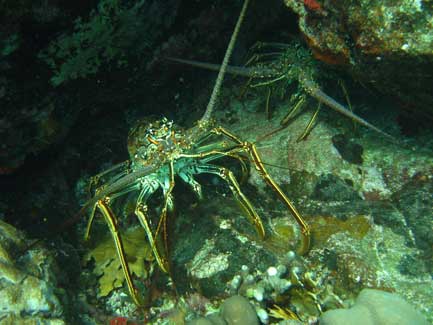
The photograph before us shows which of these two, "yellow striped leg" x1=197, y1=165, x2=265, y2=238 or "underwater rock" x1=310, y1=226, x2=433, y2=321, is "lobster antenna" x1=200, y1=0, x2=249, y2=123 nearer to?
"yellow striped leg" x1=197, y1=165, x2=265, y2=238

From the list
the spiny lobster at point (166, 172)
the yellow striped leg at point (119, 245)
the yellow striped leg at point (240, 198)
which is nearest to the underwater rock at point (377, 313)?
the spiny lobster at point (166, 172)

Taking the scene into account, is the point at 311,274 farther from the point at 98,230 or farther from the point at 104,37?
the point at 104,37

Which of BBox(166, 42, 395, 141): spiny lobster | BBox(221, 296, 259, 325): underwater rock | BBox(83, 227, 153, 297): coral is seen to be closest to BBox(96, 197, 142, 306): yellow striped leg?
BBox(83, 227, 153, 297): coral

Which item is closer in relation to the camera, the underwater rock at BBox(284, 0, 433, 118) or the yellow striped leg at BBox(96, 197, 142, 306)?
the underwater rock at BBox(284, 0, 433, 118)

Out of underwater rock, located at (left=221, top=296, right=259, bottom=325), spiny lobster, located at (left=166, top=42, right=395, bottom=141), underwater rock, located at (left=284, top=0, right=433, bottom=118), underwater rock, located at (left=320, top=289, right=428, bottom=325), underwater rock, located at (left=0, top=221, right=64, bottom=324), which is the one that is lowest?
underwater rock, located at (left=221, top=296, right=259, bottom=325)

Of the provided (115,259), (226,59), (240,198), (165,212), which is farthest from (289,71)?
(115,259)

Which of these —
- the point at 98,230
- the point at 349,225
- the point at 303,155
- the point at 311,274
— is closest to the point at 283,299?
the point at 311,274

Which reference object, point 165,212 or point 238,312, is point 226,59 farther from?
point 238,312
